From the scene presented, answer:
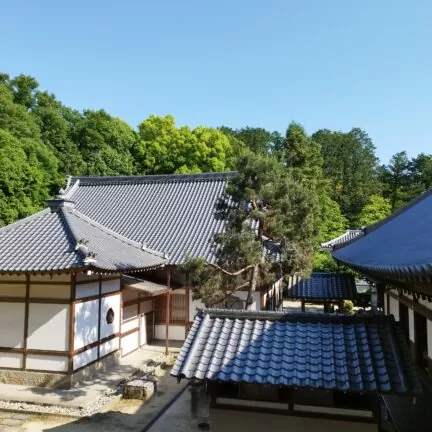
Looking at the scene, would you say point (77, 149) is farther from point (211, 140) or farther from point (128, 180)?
point (128, 180)

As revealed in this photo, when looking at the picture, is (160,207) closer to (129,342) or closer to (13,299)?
(129,342)

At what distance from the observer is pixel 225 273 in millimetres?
12594

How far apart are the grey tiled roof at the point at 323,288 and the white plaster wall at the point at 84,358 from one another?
881 centimetres

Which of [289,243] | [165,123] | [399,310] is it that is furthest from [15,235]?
[165,123]

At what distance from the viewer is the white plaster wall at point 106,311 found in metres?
13.4

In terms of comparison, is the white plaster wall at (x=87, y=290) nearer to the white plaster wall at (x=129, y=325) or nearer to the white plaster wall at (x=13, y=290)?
the white plaster wall at (x=13, y=290)

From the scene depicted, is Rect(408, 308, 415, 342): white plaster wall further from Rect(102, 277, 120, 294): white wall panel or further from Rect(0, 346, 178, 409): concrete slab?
Rect(102, 277, 120, 294): white wall panel

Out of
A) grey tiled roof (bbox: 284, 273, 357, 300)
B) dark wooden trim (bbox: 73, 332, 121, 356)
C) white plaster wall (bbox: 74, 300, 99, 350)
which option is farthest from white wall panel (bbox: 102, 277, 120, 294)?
grey tiled roof (bbox: 284, 273, 357, 300)

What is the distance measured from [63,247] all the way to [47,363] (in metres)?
3.36

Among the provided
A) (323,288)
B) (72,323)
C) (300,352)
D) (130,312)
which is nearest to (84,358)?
(72,323)

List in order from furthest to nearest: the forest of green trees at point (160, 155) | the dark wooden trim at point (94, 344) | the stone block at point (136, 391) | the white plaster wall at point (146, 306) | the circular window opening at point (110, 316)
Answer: the forest of green trees at point (160, 155), the white plaster wall at point (146, 306), the circular window opening at point (110, 316), the dark wooden trim at point (94, 344), the stone block at point (136, 391)

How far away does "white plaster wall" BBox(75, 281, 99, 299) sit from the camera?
470 inches

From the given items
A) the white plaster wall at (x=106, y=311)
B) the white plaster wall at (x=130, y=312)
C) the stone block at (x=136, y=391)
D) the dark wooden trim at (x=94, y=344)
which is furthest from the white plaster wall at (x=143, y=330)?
the stone block at (x=136, y=391)

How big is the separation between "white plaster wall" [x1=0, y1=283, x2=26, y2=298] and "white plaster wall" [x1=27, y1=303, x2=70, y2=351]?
0.50 m
